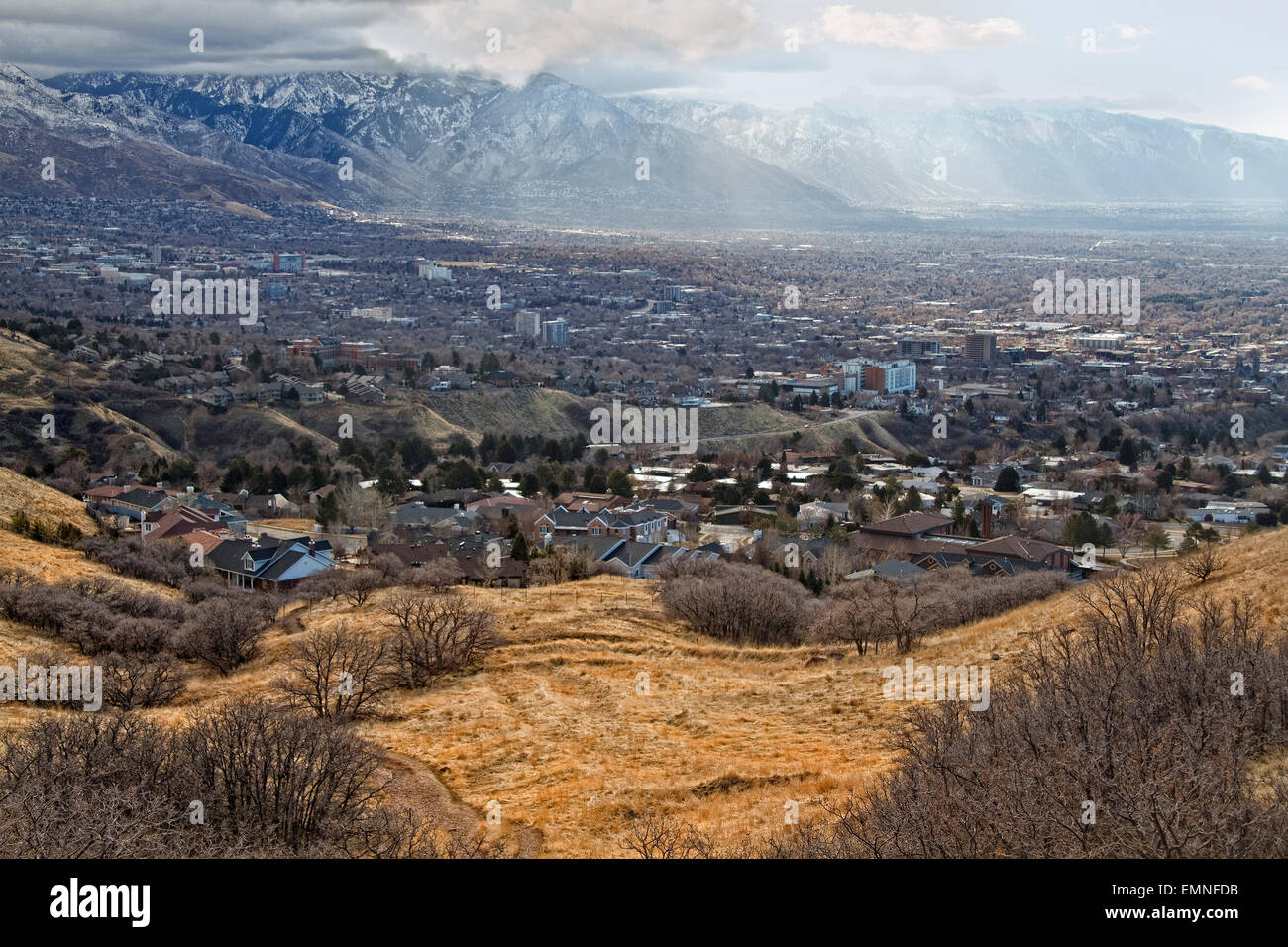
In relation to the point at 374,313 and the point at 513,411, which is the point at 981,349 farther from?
the point at 374,313

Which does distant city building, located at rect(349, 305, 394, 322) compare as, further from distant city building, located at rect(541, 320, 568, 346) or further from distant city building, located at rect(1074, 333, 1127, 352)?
distant city building, located at rect(1074, 333, 1127, 352)

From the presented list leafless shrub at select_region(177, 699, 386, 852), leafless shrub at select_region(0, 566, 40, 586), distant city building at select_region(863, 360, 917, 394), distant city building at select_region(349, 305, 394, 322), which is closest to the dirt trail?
leafless shrub at select_region(177, 699, 386, 852)

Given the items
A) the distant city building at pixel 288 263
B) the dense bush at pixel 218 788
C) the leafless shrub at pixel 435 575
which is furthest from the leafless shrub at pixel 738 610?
the distant city building at pixel 288 263

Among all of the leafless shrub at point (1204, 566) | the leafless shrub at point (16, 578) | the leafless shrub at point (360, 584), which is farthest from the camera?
the leafless shrub at point (360, 584)

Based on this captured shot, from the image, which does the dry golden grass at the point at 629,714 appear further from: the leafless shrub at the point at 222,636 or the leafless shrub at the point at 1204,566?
the leafless shrub at the point at 222,636

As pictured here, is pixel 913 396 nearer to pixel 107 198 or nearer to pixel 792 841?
pixel 792 841
